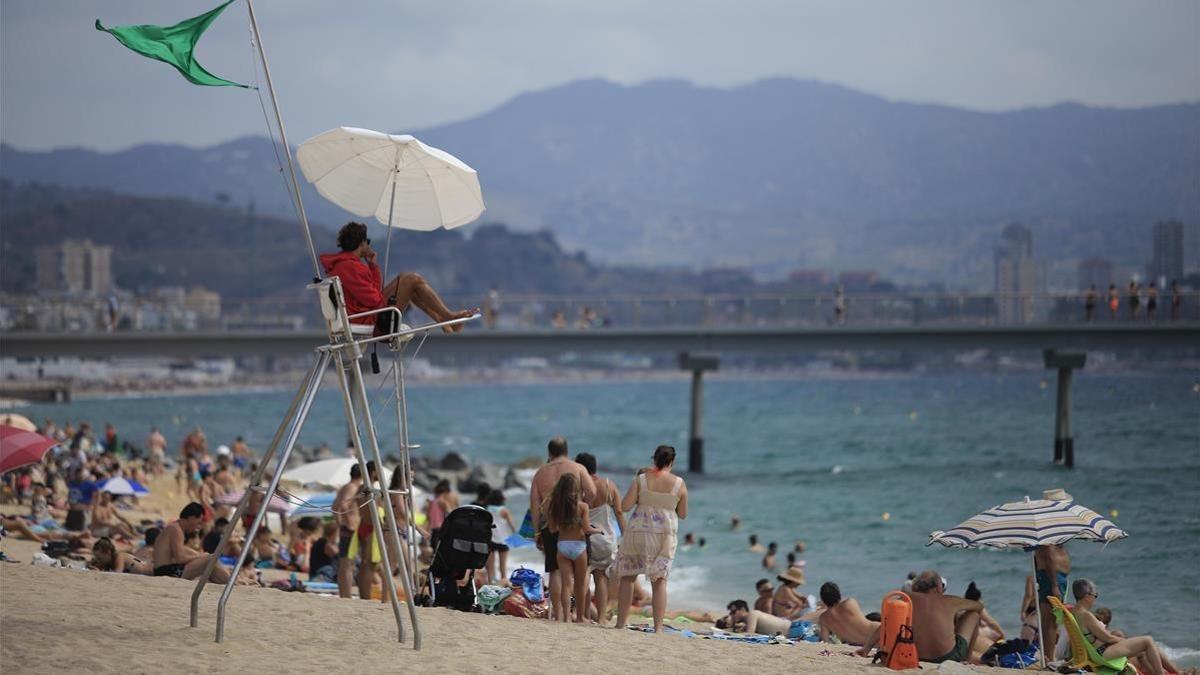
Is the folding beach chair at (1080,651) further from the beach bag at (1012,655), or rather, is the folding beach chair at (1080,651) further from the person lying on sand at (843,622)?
the person lying on sand at (843,622)

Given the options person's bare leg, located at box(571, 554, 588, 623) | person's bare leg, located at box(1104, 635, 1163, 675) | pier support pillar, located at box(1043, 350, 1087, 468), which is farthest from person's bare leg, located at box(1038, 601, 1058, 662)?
pier support pillar, located at box(1043, 350, 1087, 468)

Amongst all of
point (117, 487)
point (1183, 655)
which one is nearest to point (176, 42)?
point (1183, 655)

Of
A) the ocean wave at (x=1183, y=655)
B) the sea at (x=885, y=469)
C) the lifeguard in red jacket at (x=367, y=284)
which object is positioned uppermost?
the lifeguard in red jacket at (x=367, y=284)

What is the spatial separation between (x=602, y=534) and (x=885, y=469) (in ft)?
165

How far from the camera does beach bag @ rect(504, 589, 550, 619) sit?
45.2ft

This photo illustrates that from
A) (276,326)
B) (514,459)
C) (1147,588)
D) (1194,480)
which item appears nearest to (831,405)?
(514,459)

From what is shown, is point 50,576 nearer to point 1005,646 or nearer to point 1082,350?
point 1005,646

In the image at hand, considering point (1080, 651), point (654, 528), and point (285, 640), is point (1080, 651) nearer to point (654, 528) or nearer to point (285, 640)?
point (654, 528)

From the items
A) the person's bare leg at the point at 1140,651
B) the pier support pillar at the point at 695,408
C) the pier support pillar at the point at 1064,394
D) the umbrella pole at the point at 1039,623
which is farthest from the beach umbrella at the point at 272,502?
the pier support pillar at the point at 1064,394

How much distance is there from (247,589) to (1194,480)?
153 feet

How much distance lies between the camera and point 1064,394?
48.7 meters

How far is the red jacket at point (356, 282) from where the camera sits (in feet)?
34.7

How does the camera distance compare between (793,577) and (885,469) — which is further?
(885,469)

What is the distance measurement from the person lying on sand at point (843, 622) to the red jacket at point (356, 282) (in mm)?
6866
